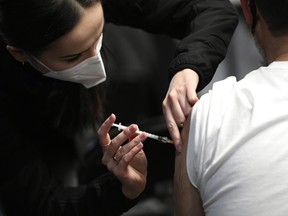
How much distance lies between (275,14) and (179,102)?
34 cm

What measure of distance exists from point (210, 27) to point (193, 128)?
1.85 ft

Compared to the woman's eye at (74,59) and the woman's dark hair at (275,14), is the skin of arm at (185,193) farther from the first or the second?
the woman's eye at (74,59)

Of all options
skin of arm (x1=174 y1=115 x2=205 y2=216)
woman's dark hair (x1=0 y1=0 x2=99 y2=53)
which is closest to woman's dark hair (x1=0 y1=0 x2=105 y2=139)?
woman's dark hair (x1=0 y1=0 x2=99 y2=53)

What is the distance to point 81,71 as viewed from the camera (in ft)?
5.36

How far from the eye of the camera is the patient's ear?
1559mm

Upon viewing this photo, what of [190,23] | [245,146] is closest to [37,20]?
[190,23]

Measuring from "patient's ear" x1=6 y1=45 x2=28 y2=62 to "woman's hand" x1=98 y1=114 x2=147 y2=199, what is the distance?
347mm

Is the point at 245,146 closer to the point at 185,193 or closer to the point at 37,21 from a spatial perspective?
the point at 185,193

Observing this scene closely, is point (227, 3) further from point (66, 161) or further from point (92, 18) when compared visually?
point (66, 161)

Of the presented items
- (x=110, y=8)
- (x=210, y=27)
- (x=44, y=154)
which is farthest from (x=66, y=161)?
(x=210, y=27)

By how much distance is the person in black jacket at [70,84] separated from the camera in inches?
57.8

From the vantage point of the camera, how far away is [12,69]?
65.2 inches

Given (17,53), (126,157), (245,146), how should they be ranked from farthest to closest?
(17,53) < (126,157) < (245,146)

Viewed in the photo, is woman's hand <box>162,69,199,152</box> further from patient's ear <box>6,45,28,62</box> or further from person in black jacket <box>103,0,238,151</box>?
patient's ear <box>6,45,28,62</box>
